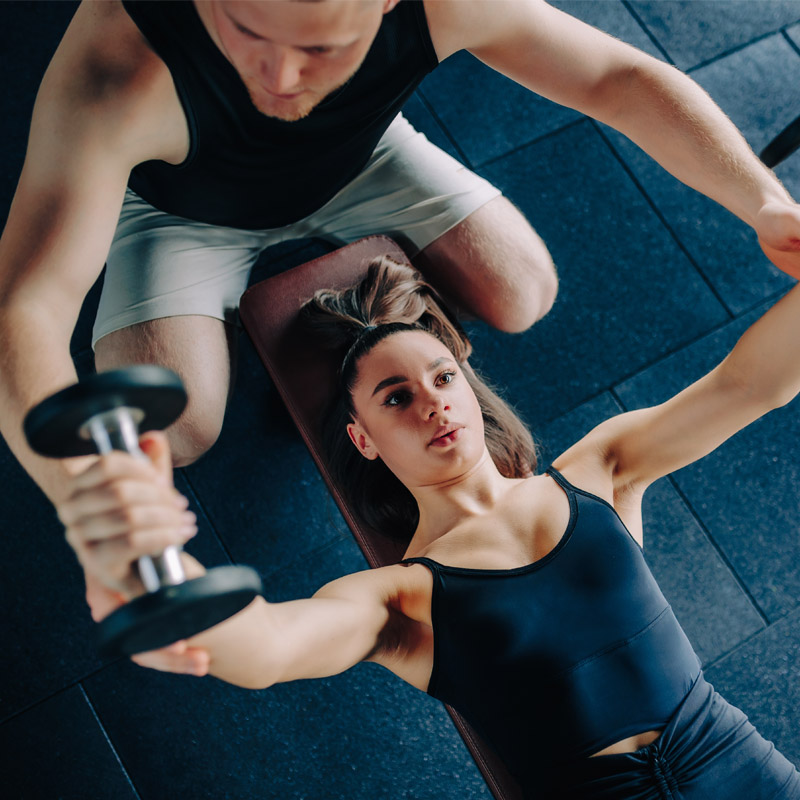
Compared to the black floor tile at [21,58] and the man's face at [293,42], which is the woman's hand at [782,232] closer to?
the man's face at [293,42]

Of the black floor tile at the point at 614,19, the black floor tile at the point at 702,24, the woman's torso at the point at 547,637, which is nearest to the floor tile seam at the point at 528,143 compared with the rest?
the black floor tile at the point at 614,19

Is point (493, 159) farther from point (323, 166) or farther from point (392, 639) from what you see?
point (392, 639)

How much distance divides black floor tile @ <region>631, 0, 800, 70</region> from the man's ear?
1.97 meters

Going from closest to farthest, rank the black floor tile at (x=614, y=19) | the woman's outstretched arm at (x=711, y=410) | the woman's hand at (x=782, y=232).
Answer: the woman's hand at (x=782, y=232), the woman's outstretched arm at (x=711, y=410), the black floor tile at (x=614, y=19)

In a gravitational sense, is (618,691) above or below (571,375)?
below

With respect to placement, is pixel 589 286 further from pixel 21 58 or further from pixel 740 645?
pixel 21 58

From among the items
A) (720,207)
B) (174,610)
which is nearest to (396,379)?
(174,610)

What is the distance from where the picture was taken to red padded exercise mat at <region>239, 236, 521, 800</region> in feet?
5.84

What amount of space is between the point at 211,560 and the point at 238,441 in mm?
342

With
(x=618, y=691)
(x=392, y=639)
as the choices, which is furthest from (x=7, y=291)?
(x=618, y=691)

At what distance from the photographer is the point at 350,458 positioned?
5.96 feet

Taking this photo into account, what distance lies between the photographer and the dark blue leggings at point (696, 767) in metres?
1.43

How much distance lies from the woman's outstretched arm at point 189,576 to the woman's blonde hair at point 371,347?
0.42 meters

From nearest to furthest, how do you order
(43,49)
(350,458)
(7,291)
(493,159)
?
(7,291), (350,458), (43,49), (493,159)
